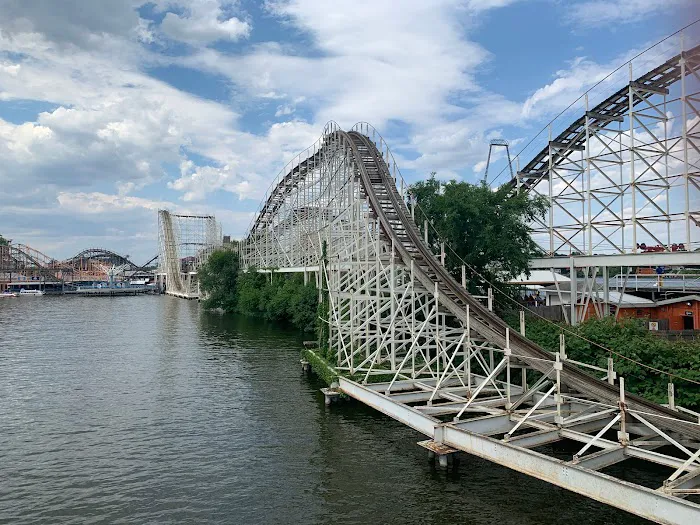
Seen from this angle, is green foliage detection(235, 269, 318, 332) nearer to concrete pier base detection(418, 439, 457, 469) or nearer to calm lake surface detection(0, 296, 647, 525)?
calm lake surface detection(0, 296, 647, 525)

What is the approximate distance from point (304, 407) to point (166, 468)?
686 centimetres

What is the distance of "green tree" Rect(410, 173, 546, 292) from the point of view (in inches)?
1005

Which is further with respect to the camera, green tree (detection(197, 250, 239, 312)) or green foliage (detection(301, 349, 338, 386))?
green tree (detection(197, 250, 239, 312))

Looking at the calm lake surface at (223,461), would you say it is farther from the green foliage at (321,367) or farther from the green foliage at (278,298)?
the green foliage at (278,298)

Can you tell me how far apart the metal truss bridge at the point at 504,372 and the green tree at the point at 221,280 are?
32.6m

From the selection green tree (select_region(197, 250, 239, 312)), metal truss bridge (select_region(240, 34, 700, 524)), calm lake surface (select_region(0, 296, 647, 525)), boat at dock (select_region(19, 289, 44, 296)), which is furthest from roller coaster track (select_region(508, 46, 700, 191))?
boat at dock (select_region(19, 289, 44, 296))

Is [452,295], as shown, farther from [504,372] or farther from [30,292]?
[30,292]

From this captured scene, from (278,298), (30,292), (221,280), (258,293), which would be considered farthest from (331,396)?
(30,292)

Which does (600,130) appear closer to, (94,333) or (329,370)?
(329,370)

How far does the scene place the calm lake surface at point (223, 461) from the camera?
38.9ft

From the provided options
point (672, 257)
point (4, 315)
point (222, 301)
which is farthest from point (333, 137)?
point (4, 315)

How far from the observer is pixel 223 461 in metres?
15.0

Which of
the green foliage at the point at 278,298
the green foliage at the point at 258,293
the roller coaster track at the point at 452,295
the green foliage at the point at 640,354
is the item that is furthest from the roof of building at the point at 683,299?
the green foliage at the point at 278,298

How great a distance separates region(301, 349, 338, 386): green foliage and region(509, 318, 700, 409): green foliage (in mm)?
8361
